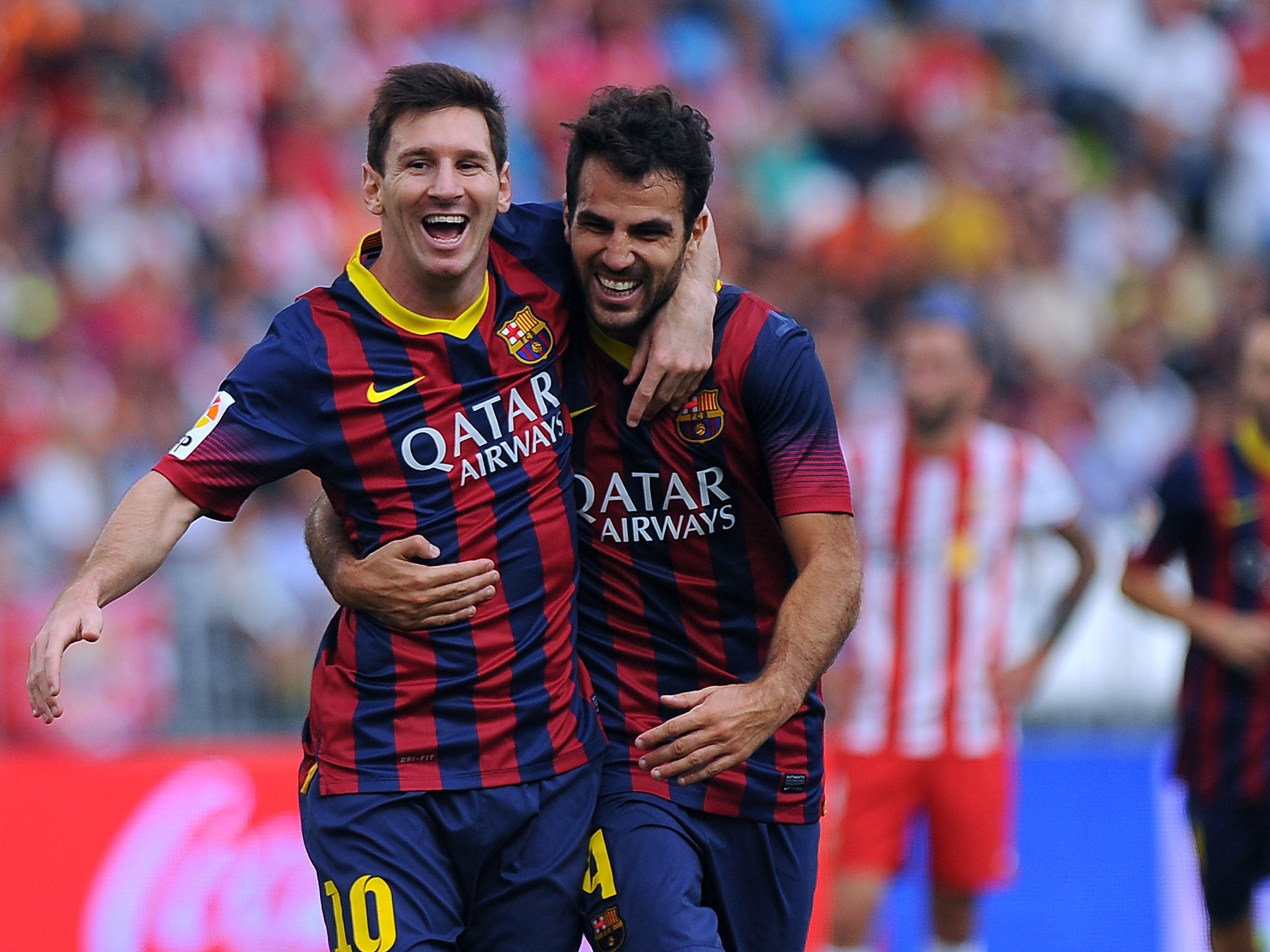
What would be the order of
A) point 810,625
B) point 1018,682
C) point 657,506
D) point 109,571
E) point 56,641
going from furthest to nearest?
1. point 1018,682
2. point 657,506
3. point 810,625
4. point 109,571
5. point 56,641

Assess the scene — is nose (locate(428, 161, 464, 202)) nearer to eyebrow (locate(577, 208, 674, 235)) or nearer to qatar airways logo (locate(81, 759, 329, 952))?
eyebrow (locate(577, 208, 674, 235))

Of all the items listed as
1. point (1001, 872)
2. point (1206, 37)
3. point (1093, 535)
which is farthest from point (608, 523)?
point (1206, 37)

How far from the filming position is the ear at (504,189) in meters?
4.28

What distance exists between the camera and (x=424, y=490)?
165 inches

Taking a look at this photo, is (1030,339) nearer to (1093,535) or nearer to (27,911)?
(1093,535)

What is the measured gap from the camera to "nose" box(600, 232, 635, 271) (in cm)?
416

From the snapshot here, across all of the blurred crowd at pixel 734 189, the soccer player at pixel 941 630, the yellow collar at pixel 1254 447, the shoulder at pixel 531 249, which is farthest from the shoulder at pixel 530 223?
the blurred crowd at pixel 734 189

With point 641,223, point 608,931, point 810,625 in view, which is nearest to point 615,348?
point 641,223

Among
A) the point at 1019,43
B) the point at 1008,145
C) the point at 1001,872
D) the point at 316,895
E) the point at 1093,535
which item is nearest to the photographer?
the point at 1001,872

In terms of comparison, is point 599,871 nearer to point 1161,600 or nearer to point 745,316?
point 745,316

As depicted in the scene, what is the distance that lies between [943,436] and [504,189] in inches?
122

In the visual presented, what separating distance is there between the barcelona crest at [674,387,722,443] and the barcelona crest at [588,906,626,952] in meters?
1.13

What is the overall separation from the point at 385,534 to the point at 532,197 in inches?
322

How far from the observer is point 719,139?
13.0m
